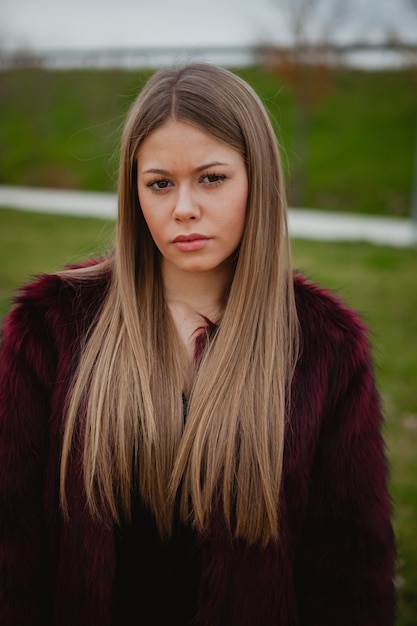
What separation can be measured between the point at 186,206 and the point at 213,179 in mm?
110

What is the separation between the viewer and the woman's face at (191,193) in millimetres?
1540

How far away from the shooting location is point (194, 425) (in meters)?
1.65

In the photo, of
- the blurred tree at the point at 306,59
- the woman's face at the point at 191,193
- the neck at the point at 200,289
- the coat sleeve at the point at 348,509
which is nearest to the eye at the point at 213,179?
the woman's face at the point at 191,193

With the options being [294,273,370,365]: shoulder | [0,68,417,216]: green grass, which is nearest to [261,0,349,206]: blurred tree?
[0,68,417,216]: green grass

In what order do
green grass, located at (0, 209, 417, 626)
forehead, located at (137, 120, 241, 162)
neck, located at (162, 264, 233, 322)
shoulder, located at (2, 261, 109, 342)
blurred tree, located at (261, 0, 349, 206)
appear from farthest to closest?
blurred tree, located at (261, 0, 349, 206)
green grass, located at (0, 209, 417, 626)
neck, located at (162, 264, 233, 322)
shoulder, located at (2, 261, 109, 342)
forehead, located at (137, 120, 241, 162)

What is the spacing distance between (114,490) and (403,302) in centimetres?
601

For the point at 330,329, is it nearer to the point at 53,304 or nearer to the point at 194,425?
the point at 194,425

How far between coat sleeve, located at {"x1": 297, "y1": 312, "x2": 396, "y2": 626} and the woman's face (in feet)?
1.61

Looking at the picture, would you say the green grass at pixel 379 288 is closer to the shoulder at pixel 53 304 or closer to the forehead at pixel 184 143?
the shoulder at pixel 53 304

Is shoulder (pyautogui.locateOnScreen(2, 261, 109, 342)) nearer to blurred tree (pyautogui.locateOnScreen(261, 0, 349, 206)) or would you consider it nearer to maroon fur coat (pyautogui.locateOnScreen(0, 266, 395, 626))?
maroon fur coat (pyautogui.locateOnScreen(0, 266, 395, 626))

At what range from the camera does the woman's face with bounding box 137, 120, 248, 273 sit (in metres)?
1.54

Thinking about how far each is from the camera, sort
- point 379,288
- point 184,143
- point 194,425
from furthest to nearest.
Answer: point 379,288 → point 194,425 → point 184,143

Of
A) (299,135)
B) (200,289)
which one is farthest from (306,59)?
(200,289)

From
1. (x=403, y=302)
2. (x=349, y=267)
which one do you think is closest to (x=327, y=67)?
(x=349, y=267)
